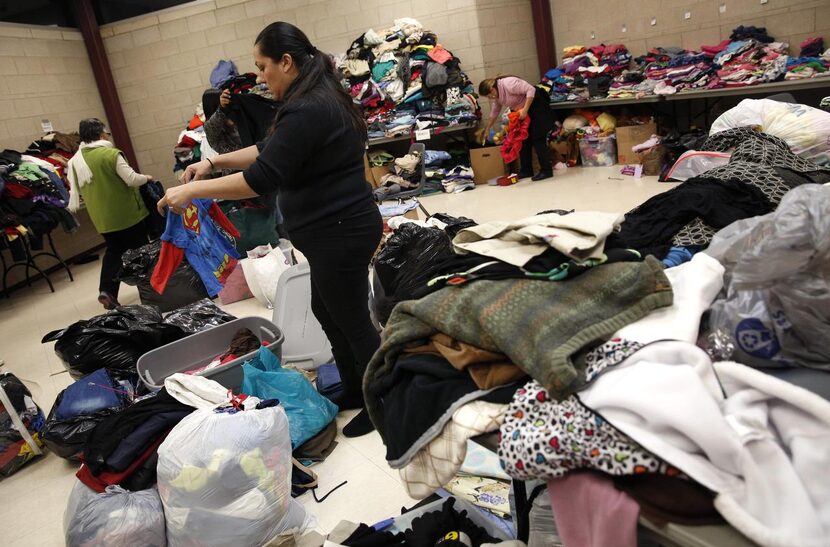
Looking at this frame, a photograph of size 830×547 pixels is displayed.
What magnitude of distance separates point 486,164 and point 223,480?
6111mm

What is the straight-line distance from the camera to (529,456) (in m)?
0.96

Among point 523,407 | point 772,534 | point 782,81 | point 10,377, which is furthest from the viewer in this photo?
point 782,81

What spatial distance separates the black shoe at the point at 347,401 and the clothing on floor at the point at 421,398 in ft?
5.63

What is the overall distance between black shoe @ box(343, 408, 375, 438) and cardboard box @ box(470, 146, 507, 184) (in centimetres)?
526

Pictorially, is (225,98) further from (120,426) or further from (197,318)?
(120,426)

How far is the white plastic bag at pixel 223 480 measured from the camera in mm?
1996

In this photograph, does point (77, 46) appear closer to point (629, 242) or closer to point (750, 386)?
point (629, 242)

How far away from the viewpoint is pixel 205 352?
10.3ft

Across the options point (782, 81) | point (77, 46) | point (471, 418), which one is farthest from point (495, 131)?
point (471, 418)

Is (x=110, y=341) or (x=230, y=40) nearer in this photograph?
(x=110, y=341)

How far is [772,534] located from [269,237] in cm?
535

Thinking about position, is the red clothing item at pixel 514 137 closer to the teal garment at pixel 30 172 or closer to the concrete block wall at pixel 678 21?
the concrete block wall at pixel 678 21

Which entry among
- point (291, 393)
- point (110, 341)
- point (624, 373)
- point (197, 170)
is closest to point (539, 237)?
point (624, 373)

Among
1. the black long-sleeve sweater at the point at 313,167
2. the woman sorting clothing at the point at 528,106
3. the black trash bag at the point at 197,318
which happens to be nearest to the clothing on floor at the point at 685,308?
the black long-sleeve sweater at the point at 313,167
